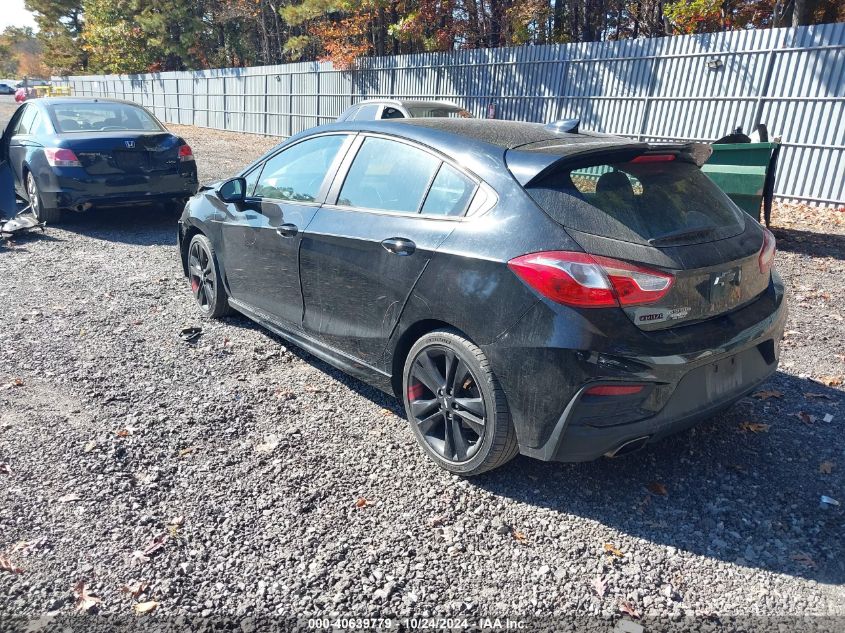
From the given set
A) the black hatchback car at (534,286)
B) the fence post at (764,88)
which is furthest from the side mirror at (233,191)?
the fence post at (764,88)

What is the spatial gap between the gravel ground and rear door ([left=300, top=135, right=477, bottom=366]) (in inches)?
23.7

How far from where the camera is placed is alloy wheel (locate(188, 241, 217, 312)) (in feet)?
17.6

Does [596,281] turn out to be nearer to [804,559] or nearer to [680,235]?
[680,235]

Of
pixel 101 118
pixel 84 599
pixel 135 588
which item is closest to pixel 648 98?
pixel 101 118

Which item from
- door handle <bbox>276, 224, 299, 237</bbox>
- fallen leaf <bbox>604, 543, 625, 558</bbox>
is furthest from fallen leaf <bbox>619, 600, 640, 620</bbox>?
door handle <bbox>276, 224, 299, 237</bbox>

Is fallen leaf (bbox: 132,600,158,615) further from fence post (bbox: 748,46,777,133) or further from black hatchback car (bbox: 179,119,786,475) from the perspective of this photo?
fence post (bbox: 748,46,777,133)

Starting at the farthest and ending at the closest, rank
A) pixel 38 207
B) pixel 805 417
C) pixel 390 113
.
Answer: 1. pixel 390 113
2. pixel 38 207
3. pixel 805 417

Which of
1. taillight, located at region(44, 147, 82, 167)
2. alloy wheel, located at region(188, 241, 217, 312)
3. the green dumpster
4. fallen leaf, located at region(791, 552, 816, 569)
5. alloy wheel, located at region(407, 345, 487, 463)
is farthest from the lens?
taillight, located at region(44, 147, 82, 167)

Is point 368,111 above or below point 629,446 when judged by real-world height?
above

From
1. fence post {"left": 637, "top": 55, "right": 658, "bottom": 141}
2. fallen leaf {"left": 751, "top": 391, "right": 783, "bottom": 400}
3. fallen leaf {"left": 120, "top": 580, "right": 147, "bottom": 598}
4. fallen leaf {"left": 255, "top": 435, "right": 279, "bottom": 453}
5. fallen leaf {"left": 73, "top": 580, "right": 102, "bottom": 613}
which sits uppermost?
fence post {"left": 637, "top": 55, "right": 658, "bottom": 141}

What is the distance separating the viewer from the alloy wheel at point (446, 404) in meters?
3.08

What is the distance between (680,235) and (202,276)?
13.3 ft

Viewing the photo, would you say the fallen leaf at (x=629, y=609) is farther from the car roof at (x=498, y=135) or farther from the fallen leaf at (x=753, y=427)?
the car roof at (x=498, y=135)

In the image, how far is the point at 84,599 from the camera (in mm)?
2473
